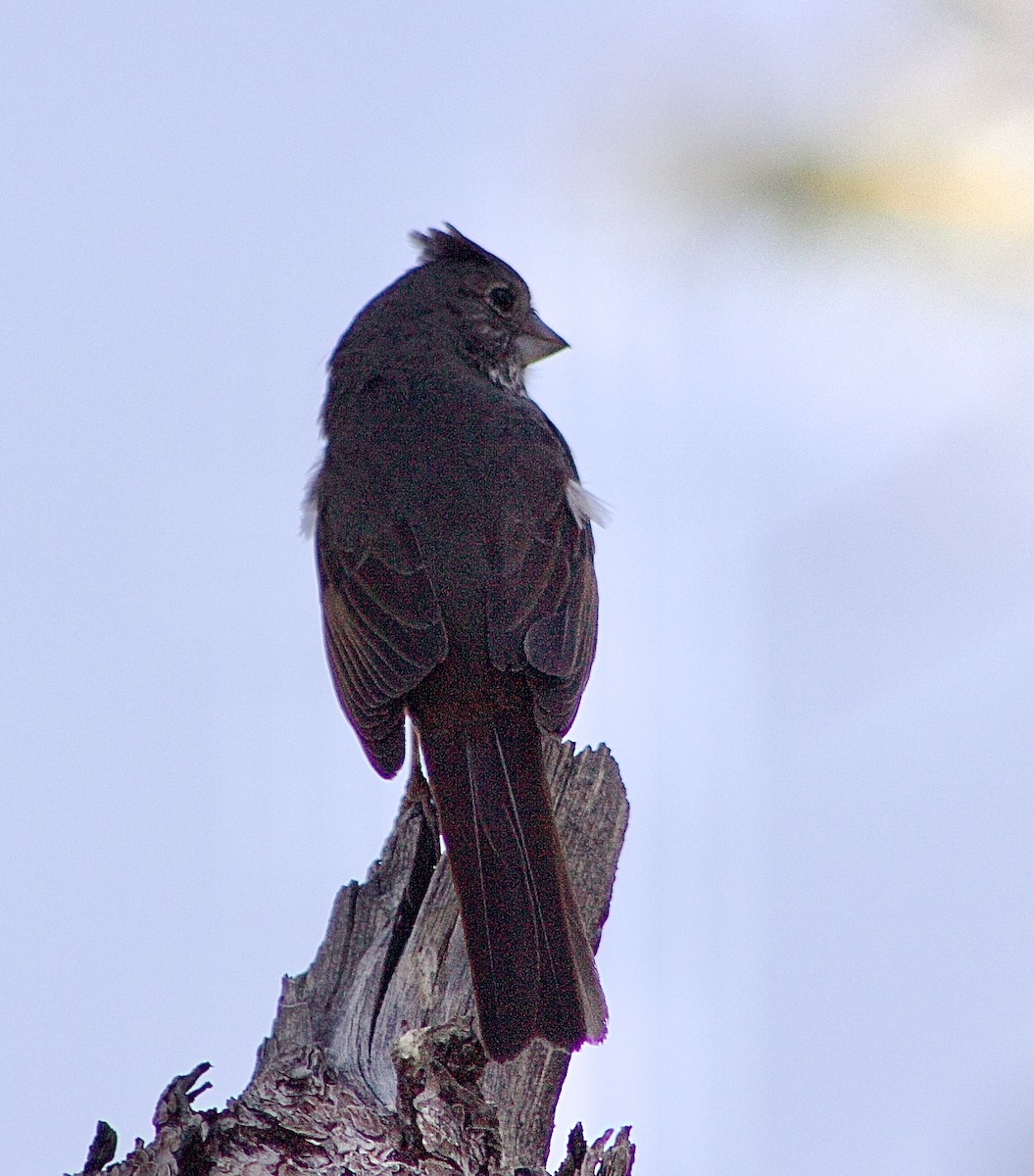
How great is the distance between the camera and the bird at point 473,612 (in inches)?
170

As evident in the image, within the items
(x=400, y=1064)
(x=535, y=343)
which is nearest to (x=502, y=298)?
(x=535, y=343)

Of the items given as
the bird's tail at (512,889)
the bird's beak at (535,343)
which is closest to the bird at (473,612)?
the bird's tail at (512,889)

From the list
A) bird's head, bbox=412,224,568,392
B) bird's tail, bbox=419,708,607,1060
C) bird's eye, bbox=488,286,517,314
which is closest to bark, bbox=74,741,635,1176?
bird's tail, bbox=419,708,607,1060

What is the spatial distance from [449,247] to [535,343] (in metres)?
0.57

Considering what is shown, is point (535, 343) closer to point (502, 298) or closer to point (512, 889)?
point (502, 298)

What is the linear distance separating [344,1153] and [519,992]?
2.46 ft

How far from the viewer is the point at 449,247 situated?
6773 millimetres

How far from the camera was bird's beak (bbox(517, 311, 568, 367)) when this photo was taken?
663 centimetres

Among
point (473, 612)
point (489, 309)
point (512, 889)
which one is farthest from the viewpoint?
point (489, 309)

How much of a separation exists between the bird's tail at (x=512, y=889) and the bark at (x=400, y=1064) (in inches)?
4.0

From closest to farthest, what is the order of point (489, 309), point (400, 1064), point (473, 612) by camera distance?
point (400, 1064) < point (473, 612) < point (489, 309)

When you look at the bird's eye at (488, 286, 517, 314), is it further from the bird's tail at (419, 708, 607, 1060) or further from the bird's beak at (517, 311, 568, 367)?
the bird's tail at (419, 708, 607, 1060)

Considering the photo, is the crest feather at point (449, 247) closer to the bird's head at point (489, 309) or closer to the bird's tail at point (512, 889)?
the bird's head at point (489, 309)

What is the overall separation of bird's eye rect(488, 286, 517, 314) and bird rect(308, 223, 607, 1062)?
15 centimetres
